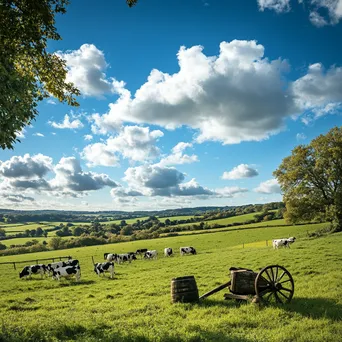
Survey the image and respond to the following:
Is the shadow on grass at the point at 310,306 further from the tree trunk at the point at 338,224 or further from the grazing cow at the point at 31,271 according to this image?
the tree trunk at the point at 338,224

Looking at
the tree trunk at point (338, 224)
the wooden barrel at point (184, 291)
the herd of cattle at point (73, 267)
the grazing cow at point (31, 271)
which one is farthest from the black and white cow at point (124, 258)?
the wooden barrel at point (184, 291)

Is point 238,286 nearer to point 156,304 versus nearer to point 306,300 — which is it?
point 306,300

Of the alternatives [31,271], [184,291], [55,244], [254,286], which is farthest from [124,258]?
[55,244]

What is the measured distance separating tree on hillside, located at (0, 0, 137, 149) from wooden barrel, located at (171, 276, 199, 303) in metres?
8.36

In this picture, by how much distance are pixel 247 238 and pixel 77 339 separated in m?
59.8

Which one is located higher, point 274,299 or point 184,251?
point 274,299

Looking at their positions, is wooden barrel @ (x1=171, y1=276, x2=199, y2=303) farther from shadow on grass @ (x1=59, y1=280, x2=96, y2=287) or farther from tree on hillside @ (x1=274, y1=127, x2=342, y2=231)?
tree on hillside @ (x1=274, y1=127, x2=342, y2=231)

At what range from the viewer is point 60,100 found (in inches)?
501

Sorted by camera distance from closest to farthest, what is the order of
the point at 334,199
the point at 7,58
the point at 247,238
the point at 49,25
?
the point at 7,58, the point at 49,25, the point at 334,199, the point at 247,238

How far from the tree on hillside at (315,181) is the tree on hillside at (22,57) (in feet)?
136

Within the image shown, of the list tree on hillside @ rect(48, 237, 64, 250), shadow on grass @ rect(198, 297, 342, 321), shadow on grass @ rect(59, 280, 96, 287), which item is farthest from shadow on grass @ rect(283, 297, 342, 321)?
tree on hillside @ rect(48, 237, 64, 250)

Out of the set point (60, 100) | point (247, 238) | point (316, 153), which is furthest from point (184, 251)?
point (60, 100)

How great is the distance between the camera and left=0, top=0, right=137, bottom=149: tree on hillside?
8258mm

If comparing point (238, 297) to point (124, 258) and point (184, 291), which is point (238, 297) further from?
point (124, 258)
